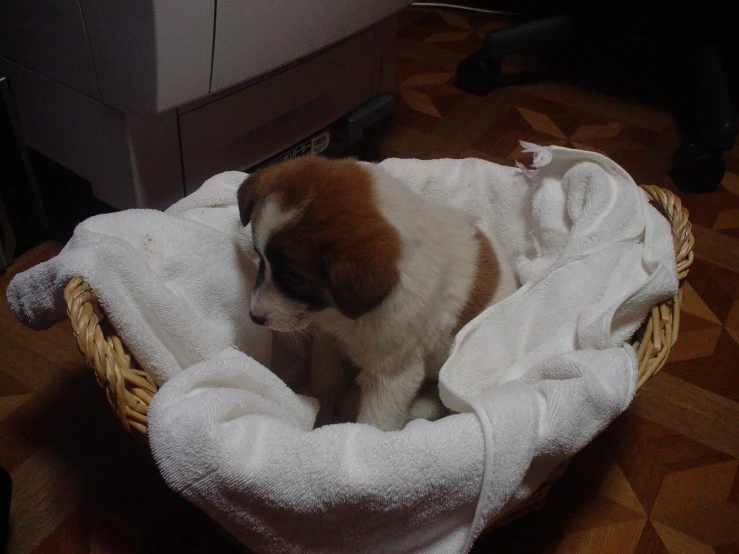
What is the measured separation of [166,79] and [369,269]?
498 mm

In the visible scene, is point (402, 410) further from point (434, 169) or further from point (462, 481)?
point (434, 169)

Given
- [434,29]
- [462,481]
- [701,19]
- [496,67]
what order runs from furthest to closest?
1. [434,29]
2. [496,67]
3. [701,19]
4. [462,481]

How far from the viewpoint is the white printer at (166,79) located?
40.8 inches

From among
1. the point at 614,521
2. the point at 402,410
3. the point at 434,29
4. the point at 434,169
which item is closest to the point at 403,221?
the point at 402,410

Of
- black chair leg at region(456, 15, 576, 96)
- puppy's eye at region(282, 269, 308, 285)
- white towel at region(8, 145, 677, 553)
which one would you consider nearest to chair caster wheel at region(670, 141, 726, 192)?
black chair leg at region(456, 15, 576, 96)

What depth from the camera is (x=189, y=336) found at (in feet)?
3.51

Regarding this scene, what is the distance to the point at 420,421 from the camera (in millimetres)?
892

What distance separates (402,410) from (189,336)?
1.24ft

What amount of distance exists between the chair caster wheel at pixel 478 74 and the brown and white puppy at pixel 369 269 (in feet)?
4.63

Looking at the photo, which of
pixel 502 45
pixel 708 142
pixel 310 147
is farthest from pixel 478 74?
pixel 310 147

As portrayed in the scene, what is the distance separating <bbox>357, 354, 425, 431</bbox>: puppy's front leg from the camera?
41.4 inches

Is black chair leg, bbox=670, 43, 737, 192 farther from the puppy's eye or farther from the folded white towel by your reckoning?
the puppy's eye

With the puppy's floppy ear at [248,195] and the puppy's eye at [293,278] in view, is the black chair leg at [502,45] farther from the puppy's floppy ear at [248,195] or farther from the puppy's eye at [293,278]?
the puppy's eye at [293,278]

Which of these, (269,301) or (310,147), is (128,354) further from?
(310,147)
